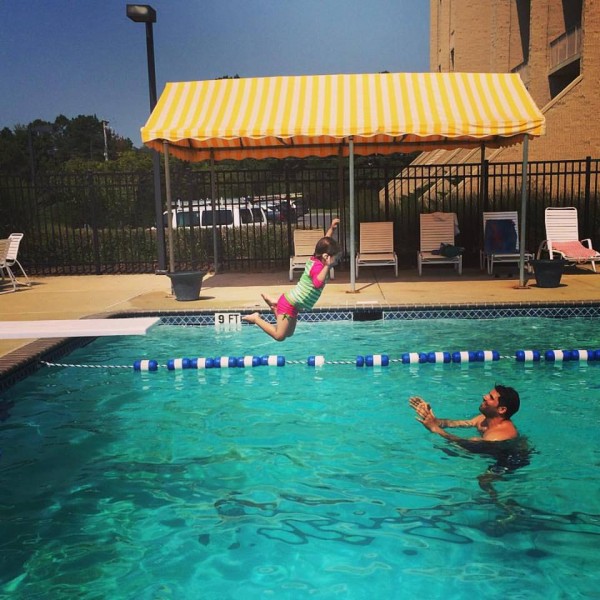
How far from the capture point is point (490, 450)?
5.03 metres

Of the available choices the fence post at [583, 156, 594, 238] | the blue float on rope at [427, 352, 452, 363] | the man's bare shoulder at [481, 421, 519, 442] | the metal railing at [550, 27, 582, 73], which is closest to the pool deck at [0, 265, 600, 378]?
the fence post at [583, 156, 594, 238]

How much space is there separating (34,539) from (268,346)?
16.1ft

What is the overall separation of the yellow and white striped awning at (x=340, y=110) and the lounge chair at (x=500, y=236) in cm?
152

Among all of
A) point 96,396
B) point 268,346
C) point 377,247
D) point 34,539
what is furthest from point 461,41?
point 34,539

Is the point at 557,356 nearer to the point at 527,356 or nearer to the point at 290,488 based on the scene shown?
the point at 527,356

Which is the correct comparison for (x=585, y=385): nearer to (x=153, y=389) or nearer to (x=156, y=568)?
(x=153, y=389)

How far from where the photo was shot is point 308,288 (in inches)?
255

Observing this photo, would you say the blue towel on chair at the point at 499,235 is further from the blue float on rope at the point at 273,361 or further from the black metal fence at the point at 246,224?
the blue float on rope at the point at 273,361

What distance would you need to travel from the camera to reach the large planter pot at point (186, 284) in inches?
407

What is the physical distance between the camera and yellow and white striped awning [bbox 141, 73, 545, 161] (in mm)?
10773

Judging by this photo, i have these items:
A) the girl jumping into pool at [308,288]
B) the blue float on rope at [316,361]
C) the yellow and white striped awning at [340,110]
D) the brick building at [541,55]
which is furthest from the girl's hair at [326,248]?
the brick building at [541,55]

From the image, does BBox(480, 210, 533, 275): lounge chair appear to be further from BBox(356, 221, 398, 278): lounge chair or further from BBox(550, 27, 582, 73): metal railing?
BBox(550, 27, 582, 73): metal railing

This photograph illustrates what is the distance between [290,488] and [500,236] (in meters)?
9.37

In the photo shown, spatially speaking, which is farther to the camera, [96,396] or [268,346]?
[268,346]
